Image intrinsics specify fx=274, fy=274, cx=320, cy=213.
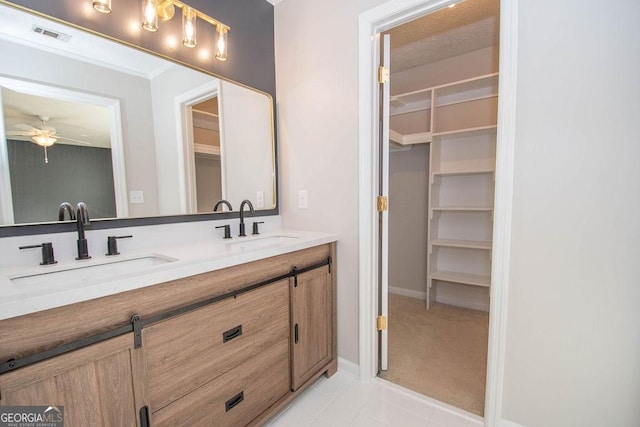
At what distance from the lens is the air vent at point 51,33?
3.55 feet

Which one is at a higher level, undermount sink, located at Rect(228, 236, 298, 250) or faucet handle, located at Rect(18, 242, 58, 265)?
faucet handle, located at Rect(18, 242, 58, 265)

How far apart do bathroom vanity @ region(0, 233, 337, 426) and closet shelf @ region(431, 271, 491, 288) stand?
1.63 m

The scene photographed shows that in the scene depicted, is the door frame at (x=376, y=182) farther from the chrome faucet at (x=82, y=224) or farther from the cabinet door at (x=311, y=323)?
the chrome faucet at (x=82, y=224)

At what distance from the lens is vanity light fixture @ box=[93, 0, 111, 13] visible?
3.83 feet

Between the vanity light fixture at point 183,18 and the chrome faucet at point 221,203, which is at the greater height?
the vanity light fixture at point 183,18

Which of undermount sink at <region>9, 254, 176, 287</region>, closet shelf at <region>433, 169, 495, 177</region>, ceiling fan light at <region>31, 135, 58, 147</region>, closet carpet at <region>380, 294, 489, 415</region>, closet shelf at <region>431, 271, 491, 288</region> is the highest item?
ceiling fan light at <region>31, 135, 58, 147</region>

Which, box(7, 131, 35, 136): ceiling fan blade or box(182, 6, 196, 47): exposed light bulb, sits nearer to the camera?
box(7, 131, 35, 136): ceiling fan blade

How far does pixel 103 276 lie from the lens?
88cm

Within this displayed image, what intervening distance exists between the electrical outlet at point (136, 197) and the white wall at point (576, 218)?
1.80 meters

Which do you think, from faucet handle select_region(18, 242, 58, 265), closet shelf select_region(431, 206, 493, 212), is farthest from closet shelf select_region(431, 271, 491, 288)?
faucet handle select_region(18, 242, 58, 265)

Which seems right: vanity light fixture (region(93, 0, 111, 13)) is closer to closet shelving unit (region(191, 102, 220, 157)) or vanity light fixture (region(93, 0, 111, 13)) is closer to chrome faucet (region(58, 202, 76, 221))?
closet shelving unit (region(191, 102, 220, 157))

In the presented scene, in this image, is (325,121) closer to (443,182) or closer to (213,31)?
(213,31)

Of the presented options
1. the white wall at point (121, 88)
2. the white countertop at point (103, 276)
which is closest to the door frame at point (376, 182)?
the white countertop at point (103, 276)

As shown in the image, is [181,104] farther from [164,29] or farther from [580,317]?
[580,317]
